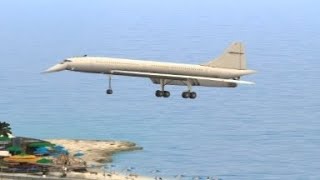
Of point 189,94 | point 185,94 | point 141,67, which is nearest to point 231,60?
point 189,94

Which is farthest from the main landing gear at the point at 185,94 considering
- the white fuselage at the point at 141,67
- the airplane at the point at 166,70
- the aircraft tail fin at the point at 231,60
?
the aircraft tail fin at the point at 231,60

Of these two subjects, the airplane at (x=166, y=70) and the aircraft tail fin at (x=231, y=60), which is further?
the aircraft tail fin at (x=231, y=60)

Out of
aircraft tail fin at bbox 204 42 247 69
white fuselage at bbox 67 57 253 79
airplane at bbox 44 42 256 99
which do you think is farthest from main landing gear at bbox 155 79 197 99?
aircraft tail fin at bbox 204 42 247 69

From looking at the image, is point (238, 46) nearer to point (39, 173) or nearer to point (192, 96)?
point (192, 96)

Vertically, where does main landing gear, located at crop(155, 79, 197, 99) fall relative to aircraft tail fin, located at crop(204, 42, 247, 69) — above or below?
below

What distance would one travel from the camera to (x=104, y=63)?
166 m

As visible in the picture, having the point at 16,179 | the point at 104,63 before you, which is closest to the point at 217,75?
the point at 104,63

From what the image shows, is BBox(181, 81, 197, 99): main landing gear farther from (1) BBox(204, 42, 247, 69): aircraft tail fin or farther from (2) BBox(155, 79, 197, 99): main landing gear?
(1) BBox(204, 42, 247, 69): aircraft tail fin

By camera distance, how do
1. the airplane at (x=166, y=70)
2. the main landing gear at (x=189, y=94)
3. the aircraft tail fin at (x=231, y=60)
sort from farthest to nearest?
the aircraft tail fin at (x=231, y=60), the main landing gear at (x=189, y=94), the airplane at (x=166, y=70)

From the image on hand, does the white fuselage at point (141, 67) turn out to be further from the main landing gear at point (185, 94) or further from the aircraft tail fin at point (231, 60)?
the main landing gear at point (185, 94)

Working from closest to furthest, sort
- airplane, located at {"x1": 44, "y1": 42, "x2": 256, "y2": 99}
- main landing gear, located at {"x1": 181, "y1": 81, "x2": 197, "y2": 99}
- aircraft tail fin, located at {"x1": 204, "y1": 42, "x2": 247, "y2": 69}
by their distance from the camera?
airplane, located at {"x1": 44, "y1": 42, "x2": 256, "y2": 99}
main landing gear, located at {"x1": 181, "y1": 81, "x2": 197, "y2": 99}
aircraft tail fin, located at {"x1": 204, "y1": 42, "x2": 247, "y2": 69}

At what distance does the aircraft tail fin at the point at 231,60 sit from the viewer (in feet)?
566

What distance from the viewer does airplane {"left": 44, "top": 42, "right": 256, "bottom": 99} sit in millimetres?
165250

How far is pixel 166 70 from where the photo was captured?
168250 mm
